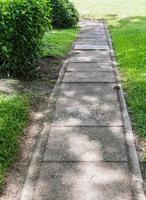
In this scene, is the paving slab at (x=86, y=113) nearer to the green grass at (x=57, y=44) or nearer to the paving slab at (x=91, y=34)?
the green grass at (x=57, y=44)

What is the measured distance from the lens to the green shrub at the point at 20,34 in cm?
761

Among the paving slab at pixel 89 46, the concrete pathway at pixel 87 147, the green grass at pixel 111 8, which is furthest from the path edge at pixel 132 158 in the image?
the green grass at pixel 111 8

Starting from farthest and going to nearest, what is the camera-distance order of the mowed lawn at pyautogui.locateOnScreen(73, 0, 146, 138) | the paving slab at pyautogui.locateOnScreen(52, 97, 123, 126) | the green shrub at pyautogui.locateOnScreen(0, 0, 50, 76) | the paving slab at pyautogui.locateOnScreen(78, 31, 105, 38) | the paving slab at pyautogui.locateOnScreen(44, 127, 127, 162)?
the paving slab at pyautogui.locateOnScreen(78, 31, 105, 38), the green shrub at pyautogui.locateOnScreen(0, 0, 50, 76), the mowed lawn at pyautogui.locateOnScreen(73, 0, 146, 138), the paving slab at pyautogui.locateOnScreen(52, 97, 123, 126), the paving slab at pyautogui.locateOnScreen(44, 127, 127, 162)

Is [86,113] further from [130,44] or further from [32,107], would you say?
[130,44]

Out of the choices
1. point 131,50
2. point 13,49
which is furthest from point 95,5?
point 13,49

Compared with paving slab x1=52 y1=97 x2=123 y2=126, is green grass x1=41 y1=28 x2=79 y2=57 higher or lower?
lower

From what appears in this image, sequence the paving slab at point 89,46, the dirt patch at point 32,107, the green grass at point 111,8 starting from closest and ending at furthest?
the dirt patch at point 32,107 < the paving slab at point 89,46 < the green grass at point 111,8

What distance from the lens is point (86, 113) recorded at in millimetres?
6023

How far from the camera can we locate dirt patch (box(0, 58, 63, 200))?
165 inches

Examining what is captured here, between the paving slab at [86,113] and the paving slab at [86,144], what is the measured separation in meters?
0.23

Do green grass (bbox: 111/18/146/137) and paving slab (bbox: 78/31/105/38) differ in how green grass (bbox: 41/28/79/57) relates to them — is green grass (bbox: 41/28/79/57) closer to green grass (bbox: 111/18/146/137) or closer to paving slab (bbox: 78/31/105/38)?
paving slab (bbox: 78/31/105/38)

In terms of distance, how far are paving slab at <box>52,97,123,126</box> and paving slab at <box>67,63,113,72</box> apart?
7.38 ft

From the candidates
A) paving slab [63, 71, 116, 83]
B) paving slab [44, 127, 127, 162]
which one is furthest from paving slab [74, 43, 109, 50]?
paving slab [44, 127, 127, 162]

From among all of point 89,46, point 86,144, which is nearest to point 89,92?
point 86,144
